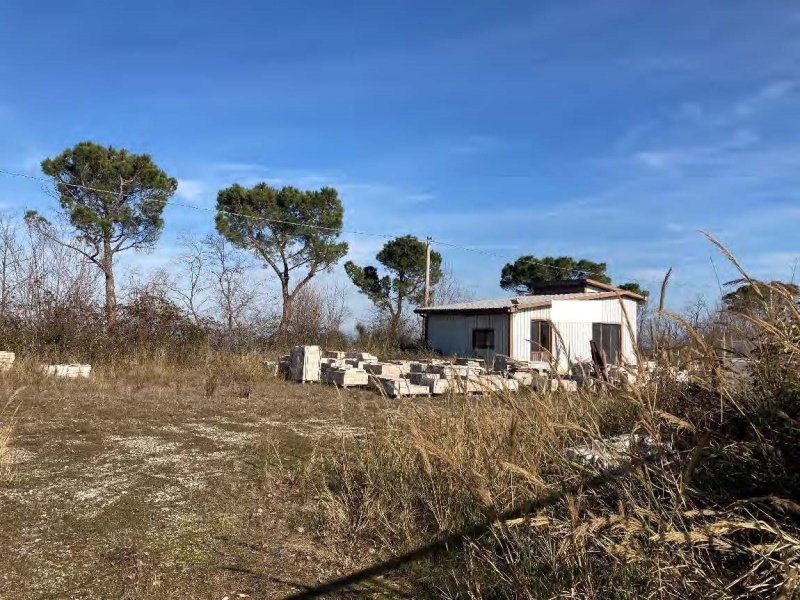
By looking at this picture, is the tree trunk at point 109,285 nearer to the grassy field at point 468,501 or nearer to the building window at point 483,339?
the grassy field at point 468,501

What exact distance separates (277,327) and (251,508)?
1872 cm

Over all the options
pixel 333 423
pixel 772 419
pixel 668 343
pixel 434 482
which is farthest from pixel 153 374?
pixel 772 419

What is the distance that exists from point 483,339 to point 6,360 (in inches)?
647

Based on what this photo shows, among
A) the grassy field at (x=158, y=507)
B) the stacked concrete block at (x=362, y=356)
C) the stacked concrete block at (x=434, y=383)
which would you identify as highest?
the stacked concrete block at (x=362, y=356)

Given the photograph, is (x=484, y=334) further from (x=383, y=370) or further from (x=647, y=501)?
(x=647, y=501)

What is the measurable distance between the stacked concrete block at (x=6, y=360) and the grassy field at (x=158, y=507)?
4101mm

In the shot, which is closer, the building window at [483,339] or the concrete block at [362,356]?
the concrete block at [362,356]

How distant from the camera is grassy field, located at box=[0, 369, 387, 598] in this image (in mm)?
3334

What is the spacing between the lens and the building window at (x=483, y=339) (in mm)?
24062

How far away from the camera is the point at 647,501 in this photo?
2363 mm

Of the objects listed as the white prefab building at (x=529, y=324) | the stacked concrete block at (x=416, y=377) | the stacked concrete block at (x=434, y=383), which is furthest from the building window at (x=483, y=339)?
the stacked concrete block at (x=434, y=383)

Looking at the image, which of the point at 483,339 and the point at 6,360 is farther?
the point at 483,339

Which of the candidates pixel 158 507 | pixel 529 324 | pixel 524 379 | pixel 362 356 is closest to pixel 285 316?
pixel 362 356

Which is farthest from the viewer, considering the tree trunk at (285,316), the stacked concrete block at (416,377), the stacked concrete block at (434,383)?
the tree trunk at (285,316)
